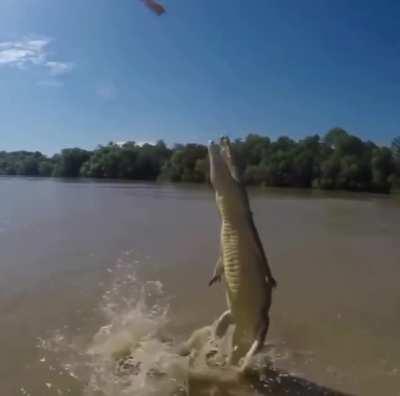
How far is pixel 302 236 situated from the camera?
15922 millimetres

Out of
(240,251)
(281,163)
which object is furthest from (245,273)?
(281,163)

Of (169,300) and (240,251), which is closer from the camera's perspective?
(240,251)

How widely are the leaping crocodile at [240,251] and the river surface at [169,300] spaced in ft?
4.06

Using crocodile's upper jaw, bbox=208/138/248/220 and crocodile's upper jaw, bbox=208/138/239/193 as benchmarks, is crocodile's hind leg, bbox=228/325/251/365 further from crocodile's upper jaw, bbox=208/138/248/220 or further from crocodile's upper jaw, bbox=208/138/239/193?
crocodile's upper jaw, bbox=208/138/239/193

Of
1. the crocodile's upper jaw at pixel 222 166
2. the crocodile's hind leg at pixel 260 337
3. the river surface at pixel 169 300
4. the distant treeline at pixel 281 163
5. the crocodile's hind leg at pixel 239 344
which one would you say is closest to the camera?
the crocodile's upper jaw at pixel 222 166

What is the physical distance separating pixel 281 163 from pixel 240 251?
57.4 meters

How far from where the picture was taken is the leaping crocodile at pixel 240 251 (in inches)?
198

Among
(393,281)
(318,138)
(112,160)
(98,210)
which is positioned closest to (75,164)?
(112,160)

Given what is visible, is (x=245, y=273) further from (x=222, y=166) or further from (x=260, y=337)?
(x=222, y=166)

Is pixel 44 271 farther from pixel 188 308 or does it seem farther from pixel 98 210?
pixel 98 210

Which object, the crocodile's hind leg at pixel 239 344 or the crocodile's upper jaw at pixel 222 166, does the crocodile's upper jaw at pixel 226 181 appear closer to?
the crocodile's upper jaw at pixel 222 166

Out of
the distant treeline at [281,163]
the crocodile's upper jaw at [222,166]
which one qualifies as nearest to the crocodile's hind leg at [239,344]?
the crocodile's upper jaw at [222,166]

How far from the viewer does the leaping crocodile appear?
198 inches

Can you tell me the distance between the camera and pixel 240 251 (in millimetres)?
5055
